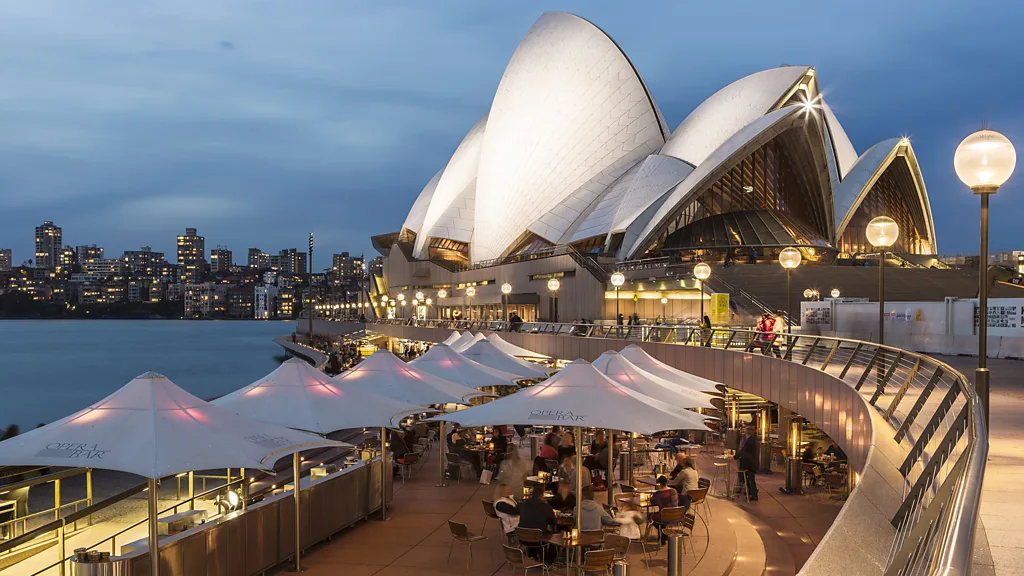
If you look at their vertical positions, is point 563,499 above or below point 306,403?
below

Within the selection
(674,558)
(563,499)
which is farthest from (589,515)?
(674,558)

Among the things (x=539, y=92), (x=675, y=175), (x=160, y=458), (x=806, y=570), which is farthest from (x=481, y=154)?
(x=806, y=570)

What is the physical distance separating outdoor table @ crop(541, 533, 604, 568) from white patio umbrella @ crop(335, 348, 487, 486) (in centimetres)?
459

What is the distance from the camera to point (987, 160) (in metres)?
6.70

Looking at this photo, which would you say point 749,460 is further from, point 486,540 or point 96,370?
point 96,370

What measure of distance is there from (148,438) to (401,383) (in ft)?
21.8

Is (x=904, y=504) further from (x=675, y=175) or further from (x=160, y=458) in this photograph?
(x=675, y=175)

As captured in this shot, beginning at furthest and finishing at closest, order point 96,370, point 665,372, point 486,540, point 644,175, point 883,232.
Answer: point 96,370 < point 644,175 < point 665,372 < point 883,232 < point 486,540

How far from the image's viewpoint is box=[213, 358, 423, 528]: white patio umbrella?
441 inches

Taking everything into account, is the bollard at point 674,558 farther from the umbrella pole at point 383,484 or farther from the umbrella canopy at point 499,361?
the umbrella canopy at point 499,361

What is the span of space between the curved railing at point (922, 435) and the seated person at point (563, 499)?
3.88m

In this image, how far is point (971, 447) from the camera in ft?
10.9

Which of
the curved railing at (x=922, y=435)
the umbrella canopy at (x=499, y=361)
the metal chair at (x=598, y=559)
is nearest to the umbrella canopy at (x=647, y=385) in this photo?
the curved railing at (x=922, y=435)

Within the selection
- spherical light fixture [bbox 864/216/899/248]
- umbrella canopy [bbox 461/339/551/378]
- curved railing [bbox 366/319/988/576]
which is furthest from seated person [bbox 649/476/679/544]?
umbrella canopy [bbox 461/339/551/378]
